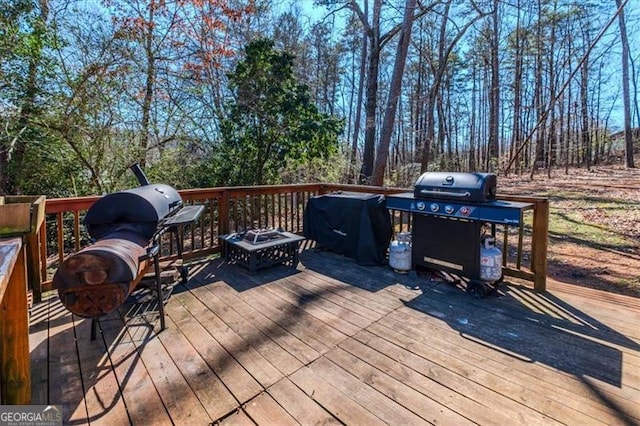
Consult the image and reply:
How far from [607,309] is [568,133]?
19.5 meters

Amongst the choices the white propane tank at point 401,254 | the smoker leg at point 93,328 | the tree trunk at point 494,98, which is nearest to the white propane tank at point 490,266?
the white propane tank at point 401,254

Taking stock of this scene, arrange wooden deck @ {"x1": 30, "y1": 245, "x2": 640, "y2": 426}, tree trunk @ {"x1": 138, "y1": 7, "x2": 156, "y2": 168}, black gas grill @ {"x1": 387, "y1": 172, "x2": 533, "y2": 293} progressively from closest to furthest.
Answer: wooden deck @ {"x1": 30, "y1": 245, "x2": 640, "y2": 426}, black gas grill @ {"x1": 387, "y1": 172, "x2": 533, "y2": 293}, tree trunk @ {"x1": 138, "y1": 7, "x2": 156, "y2": 168}

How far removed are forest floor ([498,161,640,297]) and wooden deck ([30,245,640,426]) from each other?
1122 mm

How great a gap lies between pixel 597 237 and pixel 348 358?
17.8 ft

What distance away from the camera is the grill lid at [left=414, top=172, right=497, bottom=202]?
2836 millimetres

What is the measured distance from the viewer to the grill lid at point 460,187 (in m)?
2.84

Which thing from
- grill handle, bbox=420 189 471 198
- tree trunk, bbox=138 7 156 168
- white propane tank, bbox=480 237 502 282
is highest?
tree trunk, bbox=138 7 156 168

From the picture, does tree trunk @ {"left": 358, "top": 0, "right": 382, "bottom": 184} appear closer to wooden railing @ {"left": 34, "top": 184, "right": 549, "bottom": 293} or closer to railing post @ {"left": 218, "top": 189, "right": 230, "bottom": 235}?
wooden railing @ {"left": 34, "top": 184, "right": 549, "bottom": 293}

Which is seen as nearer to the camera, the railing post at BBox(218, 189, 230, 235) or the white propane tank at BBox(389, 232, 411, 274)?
the white propane tank at BBox(389, 232, 411, 274)

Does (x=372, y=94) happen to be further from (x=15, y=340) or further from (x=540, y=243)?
(x=15, y=340)

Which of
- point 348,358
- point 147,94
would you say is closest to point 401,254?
point 348,358

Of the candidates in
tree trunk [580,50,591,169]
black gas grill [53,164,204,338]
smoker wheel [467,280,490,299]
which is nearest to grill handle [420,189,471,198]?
smoker wheel [467,280,490,299]

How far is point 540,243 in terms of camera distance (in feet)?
9.59

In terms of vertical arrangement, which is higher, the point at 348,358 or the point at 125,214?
the point at 125,214
